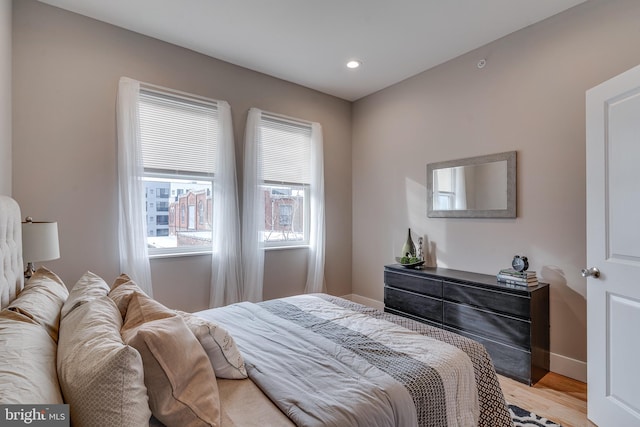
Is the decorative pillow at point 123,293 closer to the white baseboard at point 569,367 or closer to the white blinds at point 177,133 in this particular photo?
the white blinds at point 177,133

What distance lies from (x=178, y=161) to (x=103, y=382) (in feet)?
8.79

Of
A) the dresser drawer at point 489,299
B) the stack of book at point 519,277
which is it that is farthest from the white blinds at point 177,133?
the stack of book at point 519,277

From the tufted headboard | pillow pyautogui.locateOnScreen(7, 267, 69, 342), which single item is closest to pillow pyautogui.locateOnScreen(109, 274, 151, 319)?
pillow pyautogui.locateOnScreen(7, 267, 69, 342)

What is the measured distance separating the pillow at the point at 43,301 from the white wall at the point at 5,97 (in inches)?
31.3

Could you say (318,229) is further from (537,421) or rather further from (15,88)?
(15,88)

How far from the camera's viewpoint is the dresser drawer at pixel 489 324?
2459mm

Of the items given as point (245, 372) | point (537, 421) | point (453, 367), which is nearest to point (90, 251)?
point (245, 372)

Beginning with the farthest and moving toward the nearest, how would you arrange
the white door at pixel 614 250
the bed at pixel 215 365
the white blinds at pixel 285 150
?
the white blinds at pixel 285 150 < the white door at pixel 614 250 < the bed at pixel 215 365

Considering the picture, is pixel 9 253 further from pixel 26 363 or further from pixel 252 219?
pixel 252 219

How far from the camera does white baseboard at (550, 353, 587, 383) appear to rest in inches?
97.6

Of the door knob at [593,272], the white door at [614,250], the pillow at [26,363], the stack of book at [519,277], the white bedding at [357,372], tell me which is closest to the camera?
the pillow at [26,363]

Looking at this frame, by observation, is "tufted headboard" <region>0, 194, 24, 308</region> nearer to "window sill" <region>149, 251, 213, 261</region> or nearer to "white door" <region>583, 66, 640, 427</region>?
"window sill" <region>149, 251, 213, 261</region>

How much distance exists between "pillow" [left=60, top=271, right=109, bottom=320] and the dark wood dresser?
2.58 metres

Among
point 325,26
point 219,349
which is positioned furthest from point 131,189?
point 325,26
